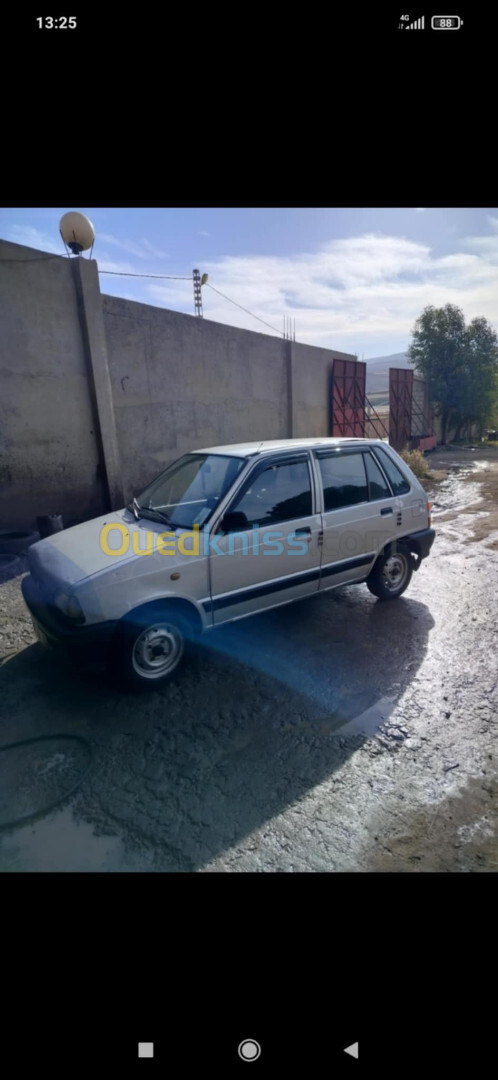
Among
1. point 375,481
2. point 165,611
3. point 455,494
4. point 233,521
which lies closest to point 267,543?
point 233,521

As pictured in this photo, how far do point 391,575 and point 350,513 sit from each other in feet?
3.15

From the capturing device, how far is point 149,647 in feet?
9.92

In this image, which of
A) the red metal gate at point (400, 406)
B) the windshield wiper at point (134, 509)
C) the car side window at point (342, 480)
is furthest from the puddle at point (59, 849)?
the red metal gate at point (400, 406)

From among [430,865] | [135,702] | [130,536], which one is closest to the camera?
[430,865]

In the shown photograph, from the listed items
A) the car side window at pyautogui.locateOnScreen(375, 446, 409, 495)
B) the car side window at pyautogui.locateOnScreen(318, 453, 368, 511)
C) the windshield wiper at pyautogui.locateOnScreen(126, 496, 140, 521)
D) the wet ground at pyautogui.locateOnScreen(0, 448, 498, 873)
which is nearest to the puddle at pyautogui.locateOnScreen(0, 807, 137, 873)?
the wet ground at pyautogui.locateOnScreen(0, 448, 498, 873)

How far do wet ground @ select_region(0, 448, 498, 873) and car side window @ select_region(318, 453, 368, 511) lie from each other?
1124 mm

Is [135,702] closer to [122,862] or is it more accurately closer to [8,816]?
[8,816]

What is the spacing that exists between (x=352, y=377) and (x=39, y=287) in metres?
9.53

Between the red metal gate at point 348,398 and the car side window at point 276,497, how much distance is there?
10086mm

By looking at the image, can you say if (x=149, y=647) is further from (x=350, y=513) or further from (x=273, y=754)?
(x=350, y=513)

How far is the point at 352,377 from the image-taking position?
45.0 ft

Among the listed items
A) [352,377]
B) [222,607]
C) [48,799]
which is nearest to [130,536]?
[222,607]

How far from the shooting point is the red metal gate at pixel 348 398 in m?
13.1
